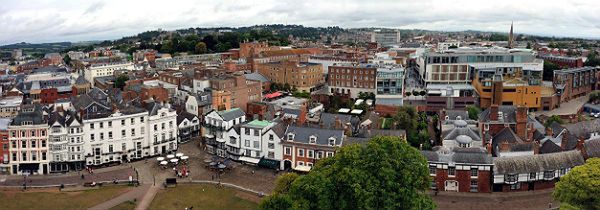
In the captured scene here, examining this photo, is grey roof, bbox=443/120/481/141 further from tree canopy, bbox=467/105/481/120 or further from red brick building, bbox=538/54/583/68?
red brick building, bbox=538/54/583/68

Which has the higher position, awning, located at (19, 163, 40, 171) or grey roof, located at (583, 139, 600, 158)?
grey roof, located at (583, 139, 600, 158)

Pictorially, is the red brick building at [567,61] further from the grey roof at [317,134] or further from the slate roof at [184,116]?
the slate roof at [184,116]

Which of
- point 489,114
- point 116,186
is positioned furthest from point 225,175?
point 489,114

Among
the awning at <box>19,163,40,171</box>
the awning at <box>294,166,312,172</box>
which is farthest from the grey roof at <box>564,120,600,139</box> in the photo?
the awning at <box>19,163,40,171</box>

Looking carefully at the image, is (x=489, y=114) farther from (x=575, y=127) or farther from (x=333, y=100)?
(x=333, y=100)

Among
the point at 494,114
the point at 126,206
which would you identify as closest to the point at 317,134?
the point at 126,206

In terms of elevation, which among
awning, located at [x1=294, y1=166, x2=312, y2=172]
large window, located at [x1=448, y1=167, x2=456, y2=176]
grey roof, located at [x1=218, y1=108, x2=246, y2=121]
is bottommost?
awning, located at [x1=294, y1=166, x2=312, y2=172]

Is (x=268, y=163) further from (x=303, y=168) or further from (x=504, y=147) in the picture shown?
(x=504, y=147)
